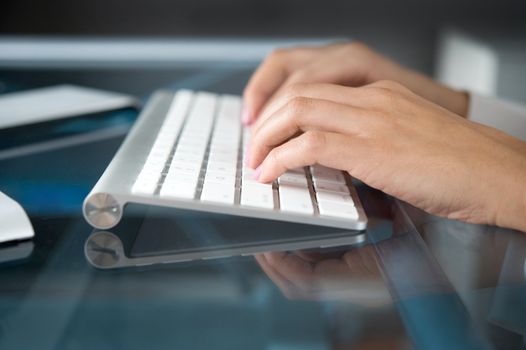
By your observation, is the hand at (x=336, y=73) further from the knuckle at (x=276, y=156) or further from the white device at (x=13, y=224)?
the white device at (x=13, y=224)

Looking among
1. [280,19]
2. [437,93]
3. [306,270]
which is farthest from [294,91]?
[280,19]

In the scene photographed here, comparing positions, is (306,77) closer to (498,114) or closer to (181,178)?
(498,114)

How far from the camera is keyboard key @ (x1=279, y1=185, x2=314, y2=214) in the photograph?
65 centimetres

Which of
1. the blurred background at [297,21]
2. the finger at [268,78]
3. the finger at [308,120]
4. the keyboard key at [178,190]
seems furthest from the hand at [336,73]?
the blurred background at [297,21]

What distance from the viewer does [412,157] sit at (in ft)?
2.29

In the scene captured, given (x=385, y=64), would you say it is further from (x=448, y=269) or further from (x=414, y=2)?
(x=414, y=2)

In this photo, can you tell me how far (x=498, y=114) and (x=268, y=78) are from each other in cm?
33

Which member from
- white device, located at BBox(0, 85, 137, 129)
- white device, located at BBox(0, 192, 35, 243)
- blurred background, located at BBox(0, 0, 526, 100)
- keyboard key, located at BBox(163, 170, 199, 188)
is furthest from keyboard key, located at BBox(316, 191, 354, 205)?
blurred background, located at BBox(0, 0, 526, 100)

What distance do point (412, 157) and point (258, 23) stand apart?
3.51 feet

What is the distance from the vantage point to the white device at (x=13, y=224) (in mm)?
640

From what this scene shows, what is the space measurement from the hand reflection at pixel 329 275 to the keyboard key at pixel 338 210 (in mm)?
35

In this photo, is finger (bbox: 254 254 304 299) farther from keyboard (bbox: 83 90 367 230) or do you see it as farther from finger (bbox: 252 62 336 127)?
finger (bbox: 252 62 336 127)

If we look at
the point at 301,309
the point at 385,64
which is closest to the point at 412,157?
the point at 301,309

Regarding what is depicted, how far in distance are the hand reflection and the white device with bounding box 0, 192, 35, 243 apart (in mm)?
196
